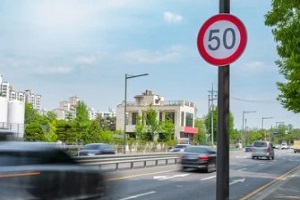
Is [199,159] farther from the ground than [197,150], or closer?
closer

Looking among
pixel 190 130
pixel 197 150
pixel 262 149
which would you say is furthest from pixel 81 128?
pixel 197 150

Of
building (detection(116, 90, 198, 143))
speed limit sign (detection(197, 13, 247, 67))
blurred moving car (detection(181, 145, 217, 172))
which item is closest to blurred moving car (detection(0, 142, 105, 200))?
speed limit sign (detection(197, 13, 247, 67))

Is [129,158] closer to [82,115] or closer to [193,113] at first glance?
[82,115]

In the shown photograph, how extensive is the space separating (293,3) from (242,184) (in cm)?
987

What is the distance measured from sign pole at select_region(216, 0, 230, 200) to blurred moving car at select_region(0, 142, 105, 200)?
2251mm

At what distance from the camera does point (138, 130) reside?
278ft

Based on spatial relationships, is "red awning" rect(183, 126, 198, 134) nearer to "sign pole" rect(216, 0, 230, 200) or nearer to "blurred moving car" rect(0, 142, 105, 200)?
"blurred moving car" rect(0, 142, 105, 200)

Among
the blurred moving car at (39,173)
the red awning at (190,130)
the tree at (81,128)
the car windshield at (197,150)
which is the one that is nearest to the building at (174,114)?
the red awning at (190,130)

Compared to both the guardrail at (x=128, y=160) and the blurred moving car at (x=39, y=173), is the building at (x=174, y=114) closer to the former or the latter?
the guardrail at (x=128, y=160)

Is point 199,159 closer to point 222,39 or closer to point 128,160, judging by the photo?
point 128,160

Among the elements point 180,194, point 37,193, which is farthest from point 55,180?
point 180,194

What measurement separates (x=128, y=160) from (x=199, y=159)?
3.68 meters

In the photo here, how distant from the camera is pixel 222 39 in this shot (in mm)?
5551

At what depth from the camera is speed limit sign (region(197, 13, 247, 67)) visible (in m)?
5.44
